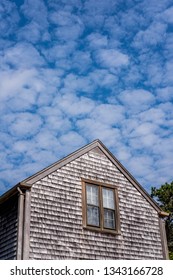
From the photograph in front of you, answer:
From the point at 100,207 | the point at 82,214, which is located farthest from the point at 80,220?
the point at 100,207

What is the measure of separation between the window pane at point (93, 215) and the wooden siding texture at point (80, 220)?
384mm

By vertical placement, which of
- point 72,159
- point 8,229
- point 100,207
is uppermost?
point 72,159

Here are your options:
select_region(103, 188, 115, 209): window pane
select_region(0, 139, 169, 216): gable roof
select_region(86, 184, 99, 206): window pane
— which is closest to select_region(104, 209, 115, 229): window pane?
select_region(103, 188, 115, 209): window pane

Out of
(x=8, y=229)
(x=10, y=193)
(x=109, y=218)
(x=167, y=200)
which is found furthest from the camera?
(x=167, y=200)

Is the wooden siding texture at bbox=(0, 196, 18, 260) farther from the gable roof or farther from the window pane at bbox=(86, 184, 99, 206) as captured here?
the window pane at bbox=(86, 184, 99, 206)

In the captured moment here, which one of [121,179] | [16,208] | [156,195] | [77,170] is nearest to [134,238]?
[121,179]

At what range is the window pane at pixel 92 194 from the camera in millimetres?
15039

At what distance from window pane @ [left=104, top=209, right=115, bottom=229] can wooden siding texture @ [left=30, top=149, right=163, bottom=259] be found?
14.5 inches

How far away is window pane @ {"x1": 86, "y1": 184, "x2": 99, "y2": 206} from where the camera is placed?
592 inches

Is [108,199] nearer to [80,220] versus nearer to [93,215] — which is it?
[93,215]

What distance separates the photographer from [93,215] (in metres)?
14.9

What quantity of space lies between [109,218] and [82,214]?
134cm

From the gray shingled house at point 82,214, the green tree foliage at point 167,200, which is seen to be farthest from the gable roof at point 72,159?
the green tree foliage at point 167,200
